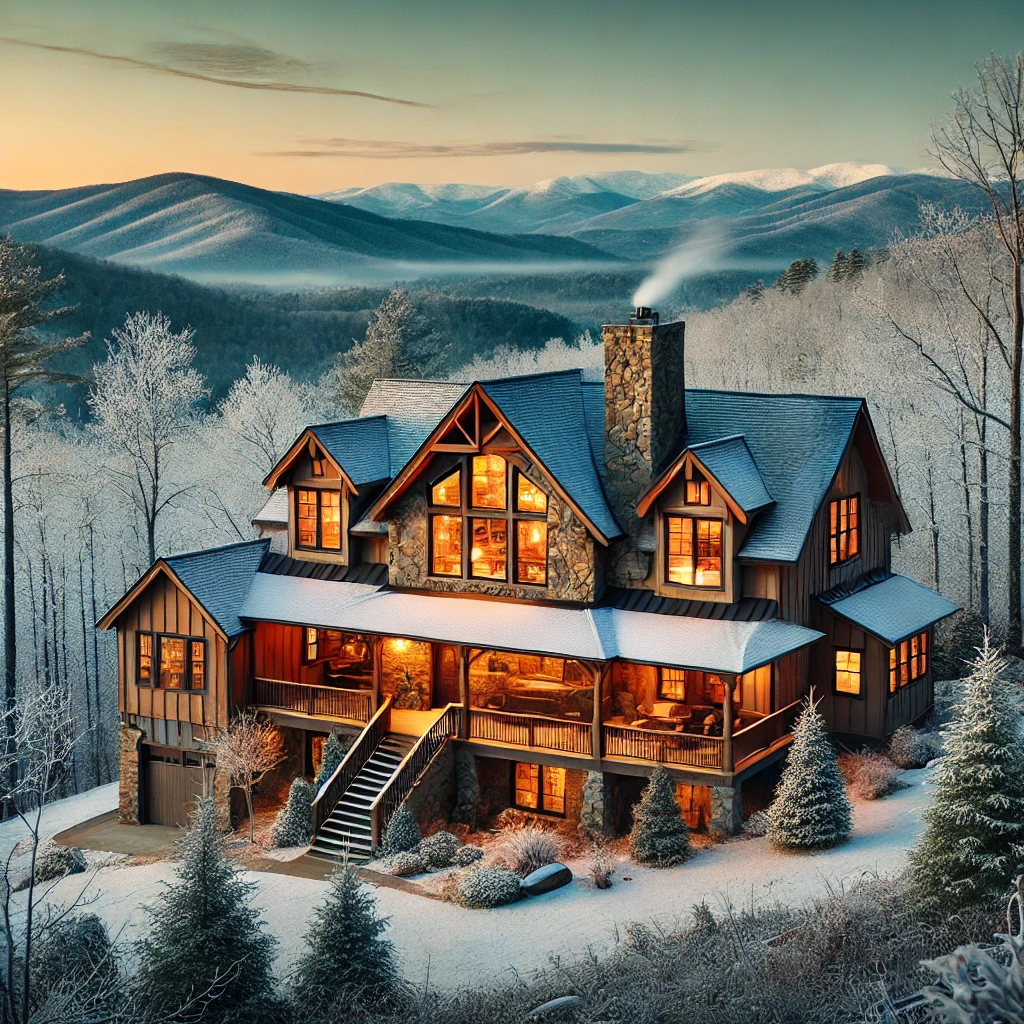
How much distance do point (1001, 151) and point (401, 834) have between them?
2324 centimetres

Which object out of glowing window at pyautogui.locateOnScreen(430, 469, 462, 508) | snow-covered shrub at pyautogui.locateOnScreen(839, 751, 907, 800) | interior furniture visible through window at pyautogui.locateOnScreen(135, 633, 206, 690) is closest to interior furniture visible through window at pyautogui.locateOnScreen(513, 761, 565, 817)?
glowing window at pyautogui.locateOnScreen(430, 469, 462, 508)

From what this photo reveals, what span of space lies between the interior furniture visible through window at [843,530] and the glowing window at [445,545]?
776cm

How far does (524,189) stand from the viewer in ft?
404

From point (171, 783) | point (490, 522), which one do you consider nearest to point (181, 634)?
point (171, 783)

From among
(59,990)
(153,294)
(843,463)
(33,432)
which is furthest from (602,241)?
(59,990)

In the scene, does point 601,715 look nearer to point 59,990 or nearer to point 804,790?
point 804,790

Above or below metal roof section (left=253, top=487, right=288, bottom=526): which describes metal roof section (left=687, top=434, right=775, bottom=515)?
above

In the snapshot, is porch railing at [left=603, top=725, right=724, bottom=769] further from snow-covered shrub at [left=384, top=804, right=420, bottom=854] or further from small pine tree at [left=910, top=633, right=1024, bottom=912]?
small pine tree at [left=910, top=633, right=1024, bottom=912]

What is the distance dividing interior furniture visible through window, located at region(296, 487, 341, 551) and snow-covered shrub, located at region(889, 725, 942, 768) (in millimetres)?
12743

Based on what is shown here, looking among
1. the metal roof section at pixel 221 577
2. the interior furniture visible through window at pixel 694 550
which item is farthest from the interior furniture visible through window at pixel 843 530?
the metal roof section at pixel 221 577

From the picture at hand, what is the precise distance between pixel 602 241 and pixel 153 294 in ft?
127

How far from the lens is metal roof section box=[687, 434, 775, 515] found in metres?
27.4

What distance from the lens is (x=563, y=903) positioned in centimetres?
2477

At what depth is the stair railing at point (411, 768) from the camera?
27.9 m
